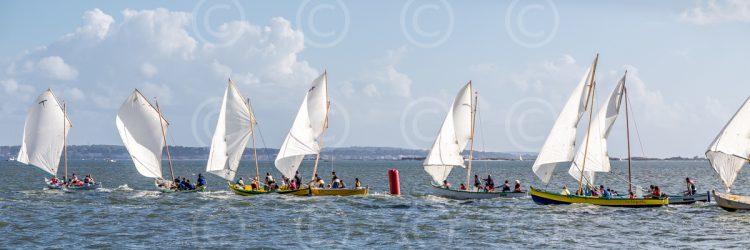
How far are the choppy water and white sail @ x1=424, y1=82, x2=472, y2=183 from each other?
4.32 m

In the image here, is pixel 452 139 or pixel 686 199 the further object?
pixel 452 139

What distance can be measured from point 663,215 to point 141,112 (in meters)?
40.8

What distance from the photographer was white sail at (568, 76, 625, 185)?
5644 cm

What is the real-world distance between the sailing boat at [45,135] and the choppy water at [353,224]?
13.4 m

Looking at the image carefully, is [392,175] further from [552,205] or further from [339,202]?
[552,205]

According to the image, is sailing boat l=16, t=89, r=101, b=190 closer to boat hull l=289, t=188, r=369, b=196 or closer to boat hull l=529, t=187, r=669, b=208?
boat hull l=289, t=188, r=369, b=196

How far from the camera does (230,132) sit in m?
68.5

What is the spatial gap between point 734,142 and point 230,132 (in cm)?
3751

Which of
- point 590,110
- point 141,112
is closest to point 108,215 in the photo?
point 141,112

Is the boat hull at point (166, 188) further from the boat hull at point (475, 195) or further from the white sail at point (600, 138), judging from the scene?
the white sail at point (600, 138)

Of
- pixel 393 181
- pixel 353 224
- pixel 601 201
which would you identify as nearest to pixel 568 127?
pixel 601 201

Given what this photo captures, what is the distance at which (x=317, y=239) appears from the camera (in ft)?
129

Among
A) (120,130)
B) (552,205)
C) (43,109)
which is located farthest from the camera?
(43,109)

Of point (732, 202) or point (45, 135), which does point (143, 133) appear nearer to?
point (45, 135)
